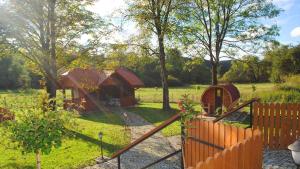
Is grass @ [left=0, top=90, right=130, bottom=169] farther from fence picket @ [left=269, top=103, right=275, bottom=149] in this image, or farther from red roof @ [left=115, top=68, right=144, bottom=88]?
red roof @ [left=115, top=68, right=144, bottom=88]

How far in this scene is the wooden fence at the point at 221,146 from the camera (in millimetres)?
4562

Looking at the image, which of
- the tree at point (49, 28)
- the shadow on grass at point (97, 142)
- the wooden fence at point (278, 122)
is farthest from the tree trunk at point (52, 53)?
the wooden fence at point (278, 122)

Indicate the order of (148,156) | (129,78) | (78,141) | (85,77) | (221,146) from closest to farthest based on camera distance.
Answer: (221,146), (148,156), (78,141), (85,77), (129,78)

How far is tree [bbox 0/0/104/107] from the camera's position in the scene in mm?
17359

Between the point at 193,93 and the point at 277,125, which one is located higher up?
the point at 277,125

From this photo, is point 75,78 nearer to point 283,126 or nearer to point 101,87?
point 101,87

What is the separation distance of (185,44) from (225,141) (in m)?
21.9

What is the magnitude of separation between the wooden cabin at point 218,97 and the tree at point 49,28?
33.0ft

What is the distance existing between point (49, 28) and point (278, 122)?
1389cm

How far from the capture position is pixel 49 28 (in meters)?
18.5

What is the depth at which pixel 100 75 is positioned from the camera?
1244 inches

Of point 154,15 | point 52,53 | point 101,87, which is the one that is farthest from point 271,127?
point 101,87

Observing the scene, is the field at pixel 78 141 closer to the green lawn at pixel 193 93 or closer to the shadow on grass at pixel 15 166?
the shadow on grass at pixel 15 166

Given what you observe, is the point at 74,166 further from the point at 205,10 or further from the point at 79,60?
Result: the point at 205,10
